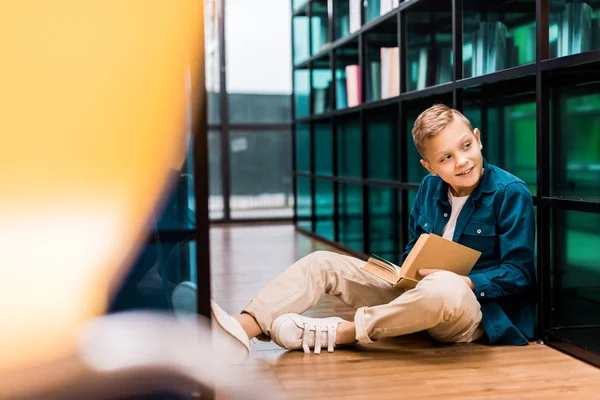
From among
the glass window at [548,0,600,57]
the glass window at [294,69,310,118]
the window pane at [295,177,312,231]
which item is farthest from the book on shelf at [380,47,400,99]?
the window pane at [295,177,312,231]

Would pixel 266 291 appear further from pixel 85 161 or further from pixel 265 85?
pixel 265 85

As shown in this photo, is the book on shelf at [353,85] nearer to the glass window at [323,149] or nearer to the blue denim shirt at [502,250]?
the glass window at [323,149]

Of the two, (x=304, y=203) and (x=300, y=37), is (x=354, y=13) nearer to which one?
(x=300, y=37)

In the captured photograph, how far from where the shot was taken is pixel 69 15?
1.03 m

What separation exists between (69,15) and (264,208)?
5234 millimetres

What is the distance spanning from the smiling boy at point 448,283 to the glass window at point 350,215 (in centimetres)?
183

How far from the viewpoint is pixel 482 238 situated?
1980 mm

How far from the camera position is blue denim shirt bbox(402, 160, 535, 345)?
74.8 inches

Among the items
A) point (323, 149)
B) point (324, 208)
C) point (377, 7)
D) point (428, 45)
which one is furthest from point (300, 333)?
point (323, 149)

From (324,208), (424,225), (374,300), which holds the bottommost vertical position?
(374,300)

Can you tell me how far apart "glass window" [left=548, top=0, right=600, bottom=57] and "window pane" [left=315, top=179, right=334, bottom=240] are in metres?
2.44

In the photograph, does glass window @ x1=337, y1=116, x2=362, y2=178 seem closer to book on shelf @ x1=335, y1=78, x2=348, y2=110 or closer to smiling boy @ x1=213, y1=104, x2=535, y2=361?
book on shelf @ x1=335, y1=78, x2=348, y2=110

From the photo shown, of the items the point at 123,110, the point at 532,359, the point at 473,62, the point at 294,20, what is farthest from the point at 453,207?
the point at 294,20

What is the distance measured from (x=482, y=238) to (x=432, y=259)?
0.18m
